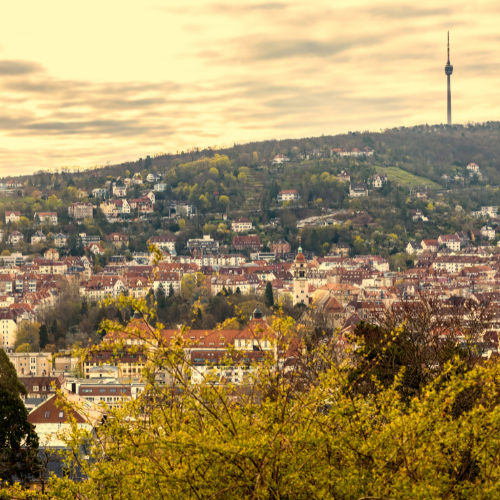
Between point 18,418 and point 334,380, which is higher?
point 334,380

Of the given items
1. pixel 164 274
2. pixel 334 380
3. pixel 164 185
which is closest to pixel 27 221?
pixel 164 185

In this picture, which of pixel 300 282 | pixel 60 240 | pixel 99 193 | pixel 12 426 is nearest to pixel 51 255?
pixel 60 240

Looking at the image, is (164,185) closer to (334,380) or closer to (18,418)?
(18,418)

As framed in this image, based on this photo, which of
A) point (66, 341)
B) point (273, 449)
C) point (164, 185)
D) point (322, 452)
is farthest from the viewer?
point (164, 185)

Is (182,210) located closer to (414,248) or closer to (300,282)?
(414,248)

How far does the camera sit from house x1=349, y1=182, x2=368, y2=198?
140m

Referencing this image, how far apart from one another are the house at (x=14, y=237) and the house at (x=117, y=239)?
42.0 ft

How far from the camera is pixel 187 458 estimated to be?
7895mm

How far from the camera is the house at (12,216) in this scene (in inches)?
5327

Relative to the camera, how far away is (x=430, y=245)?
118 metres

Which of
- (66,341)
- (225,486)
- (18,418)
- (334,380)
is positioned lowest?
(66,341)

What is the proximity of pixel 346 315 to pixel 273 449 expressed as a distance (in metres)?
61.3

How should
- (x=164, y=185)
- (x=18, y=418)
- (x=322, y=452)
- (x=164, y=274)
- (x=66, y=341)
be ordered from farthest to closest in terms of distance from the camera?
(x=164, y=185), (x=164, y=274), (x=66, y=341), (x=18, y=418), (x=322, y=452)

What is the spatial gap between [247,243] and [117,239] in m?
19.7
